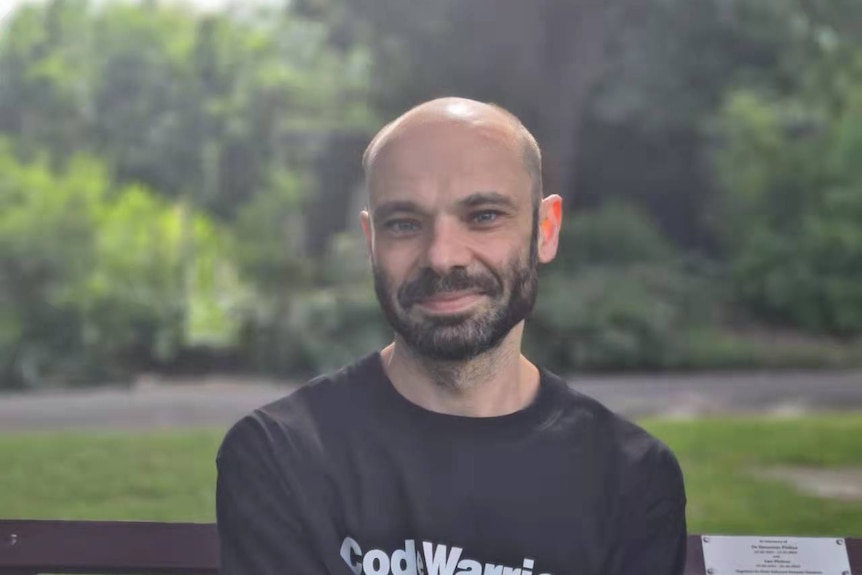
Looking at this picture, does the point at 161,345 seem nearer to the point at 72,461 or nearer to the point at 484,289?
the point at 72,461

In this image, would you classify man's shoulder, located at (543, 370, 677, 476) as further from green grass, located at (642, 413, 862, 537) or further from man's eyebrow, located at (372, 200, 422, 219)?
green grass, located at (642, 413, 862, 537)

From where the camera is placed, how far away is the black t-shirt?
1578mm

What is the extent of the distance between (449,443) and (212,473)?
487 cm

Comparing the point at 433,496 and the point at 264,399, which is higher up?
the point at 433,496

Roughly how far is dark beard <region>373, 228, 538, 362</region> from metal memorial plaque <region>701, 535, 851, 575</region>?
0.47 metres

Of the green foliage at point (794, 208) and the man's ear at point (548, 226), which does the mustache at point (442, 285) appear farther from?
the green foliage at point (794, 208)

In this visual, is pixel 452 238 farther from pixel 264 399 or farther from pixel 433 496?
pixel 264 399

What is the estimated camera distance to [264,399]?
773 cm

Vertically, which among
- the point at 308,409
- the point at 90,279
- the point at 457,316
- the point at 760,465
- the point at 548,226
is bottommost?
the point at 760,465

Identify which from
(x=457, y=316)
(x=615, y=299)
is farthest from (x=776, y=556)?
(x=615, y=299)

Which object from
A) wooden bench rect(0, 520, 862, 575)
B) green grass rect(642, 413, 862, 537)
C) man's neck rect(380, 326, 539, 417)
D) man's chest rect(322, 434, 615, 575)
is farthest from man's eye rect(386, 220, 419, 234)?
green grass rect(642, 413, 862, 537)

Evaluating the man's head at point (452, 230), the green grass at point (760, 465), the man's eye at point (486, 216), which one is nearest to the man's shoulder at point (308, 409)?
the man's head at point (452, 230)

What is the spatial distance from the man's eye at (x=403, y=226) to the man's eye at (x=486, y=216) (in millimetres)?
76

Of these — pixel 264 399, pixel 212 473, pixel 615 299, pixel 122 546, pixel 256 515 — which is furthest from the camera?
pixel 615 299
